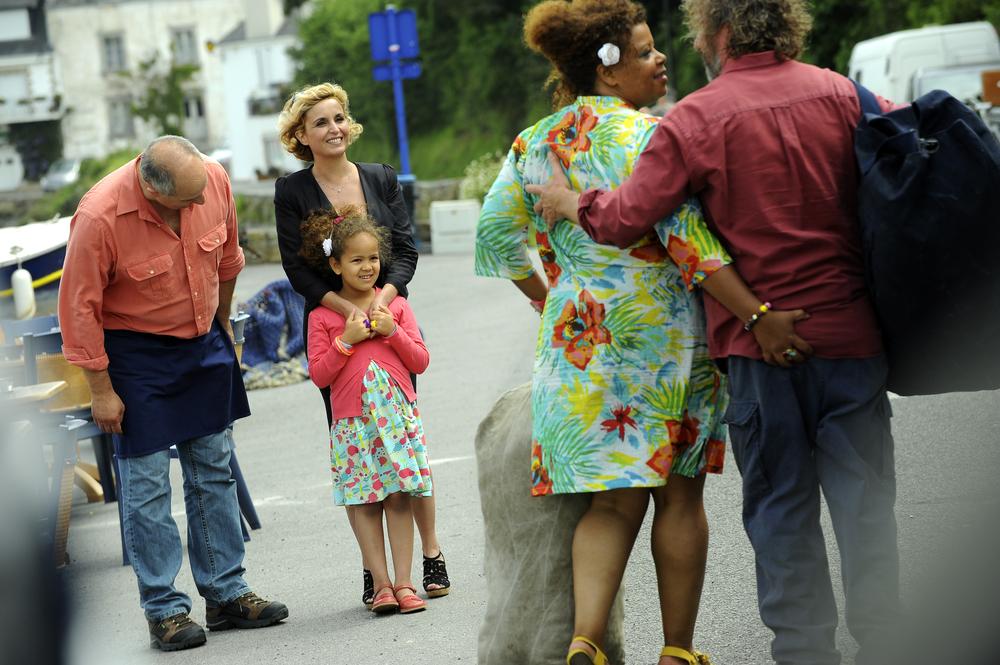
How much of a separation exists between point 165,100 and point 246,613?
9053 cm

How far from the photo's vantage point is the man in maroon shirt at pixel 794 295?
4.28 metres

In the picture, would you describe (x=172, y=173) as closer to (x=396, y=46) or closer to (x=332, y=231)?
(x=332, y=231)

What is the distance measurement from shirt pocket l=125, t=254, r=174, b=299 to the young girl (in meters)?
0.55

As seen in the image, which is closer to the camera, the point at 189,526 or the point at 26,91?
the point at 189,526

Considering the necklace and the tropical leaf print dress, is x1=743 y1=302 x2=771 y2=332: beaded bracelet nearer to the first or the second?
the tropical leaf print dress

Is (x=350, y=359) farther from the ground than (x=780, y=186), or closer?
closer

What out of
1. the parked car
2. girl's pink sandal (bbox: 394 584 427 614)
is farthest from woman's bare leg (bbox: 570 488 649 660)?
the parked car

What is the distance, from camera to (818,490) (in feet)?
14.5

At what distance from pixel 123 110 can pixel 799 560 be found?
10773cm

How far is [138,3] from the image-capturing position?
108 metres

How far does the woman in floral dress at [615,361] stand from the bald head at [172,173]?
1.76m

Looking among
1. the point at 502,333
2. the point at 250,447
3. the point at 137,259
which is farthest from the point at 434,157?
the point at 137,259

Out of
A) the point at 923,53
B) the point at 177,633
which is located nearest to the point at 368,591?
the point at 177,633

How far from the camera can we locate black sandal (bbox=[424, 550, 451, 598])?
6348 millimetres
